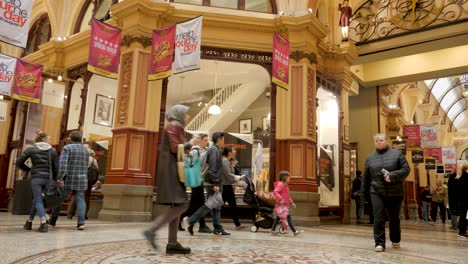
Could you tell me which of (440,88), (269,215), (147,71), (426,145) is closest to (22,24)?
(147,71)

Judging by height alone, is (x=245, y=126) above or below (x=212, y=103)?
below

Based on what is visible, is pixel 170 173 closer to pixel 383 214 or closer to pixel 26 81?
pixel 383 214

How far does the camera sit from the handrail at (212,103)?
1570cm

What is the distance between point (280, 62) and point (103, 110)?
675 cm

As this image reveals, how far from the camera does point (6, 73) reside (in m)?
11.0

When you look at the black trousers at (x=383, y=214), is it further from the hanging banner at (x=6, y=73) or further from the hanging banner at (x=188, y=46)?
the hanging banner at (x=6, y=73)

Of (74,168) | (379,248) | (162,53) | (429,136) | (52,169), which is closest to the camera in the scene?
(379,248)

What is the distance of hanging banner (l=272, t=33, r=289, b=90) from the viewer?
29.6 feet

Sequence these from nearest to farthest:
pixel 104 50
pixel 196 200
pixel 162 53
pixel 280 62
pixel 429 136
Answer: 1. pixel 196 200
2. pixel 162 53
3. pixel 104 50
4. pixel 280 62
5. pixel 429 136

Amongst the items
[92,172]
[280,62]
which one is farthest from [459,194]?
[92,172]

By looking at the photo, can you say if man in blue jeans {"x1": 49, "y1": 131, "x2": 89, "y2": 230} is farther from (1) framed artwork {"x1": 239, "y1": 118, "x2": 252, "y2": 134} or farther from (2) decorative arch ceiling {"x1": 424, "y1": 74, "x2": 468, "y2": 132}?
(2) decorative arch ceiling {"x1": 424, "y1": 74, "x2": 468, "y2": 132}

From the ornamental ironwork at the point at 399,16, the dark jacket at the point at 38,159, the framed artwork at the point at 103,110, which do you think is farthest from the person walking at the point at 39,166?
the ornamental ironwork at the point at 399,16

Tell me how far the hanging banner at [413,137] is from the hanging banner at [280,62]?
10681 millimetres

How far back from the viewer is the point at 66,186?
645 cm
